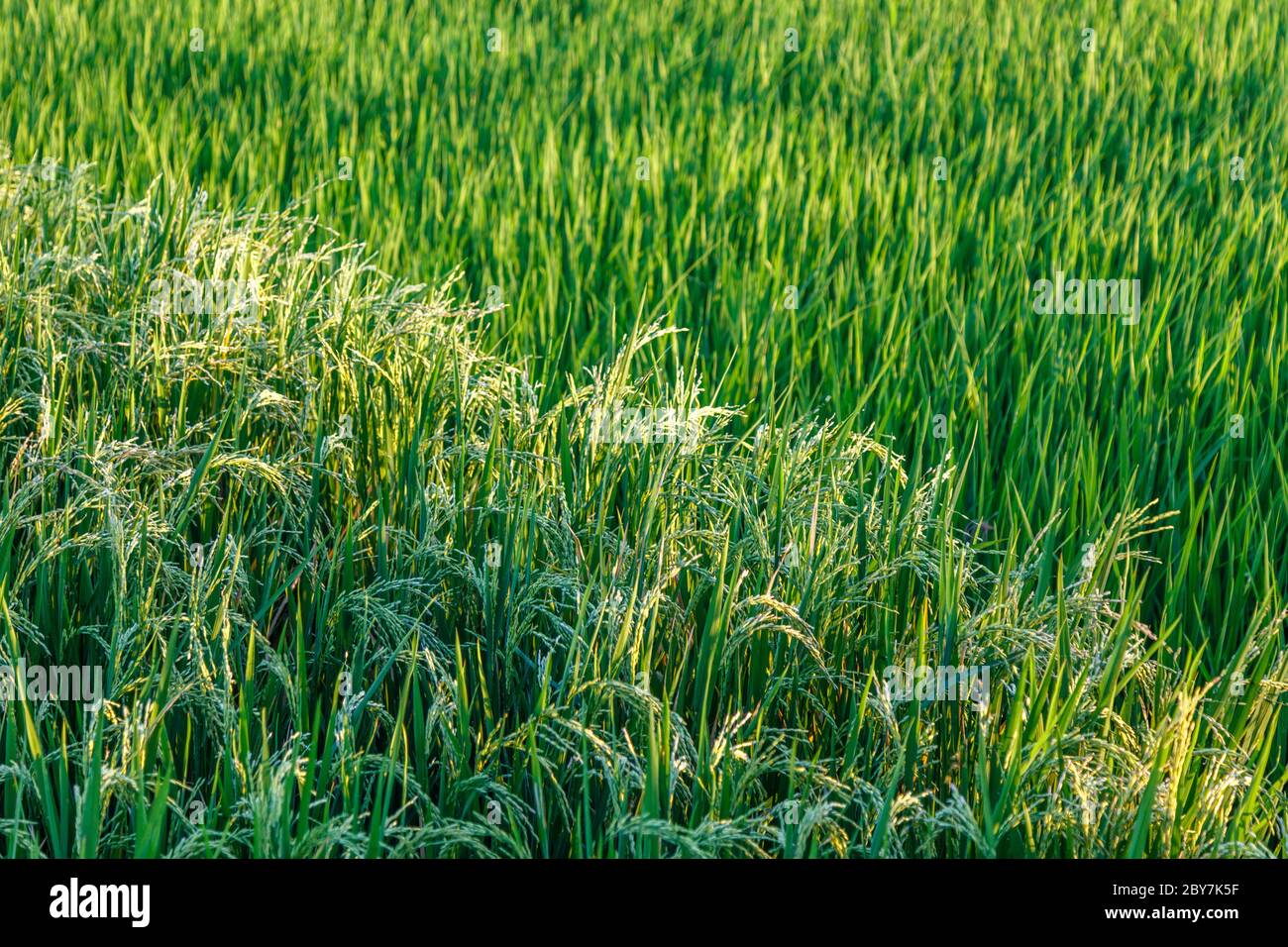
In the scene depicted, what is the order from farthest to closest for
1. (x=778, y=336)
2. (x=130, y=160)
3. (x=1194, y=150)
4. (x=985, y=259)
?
(x=1194, y=150)
(x=130, y=160)
(x=985, y=259)
(x=778, y=336)

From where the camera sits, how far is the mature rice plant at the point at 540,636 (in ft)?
4.88

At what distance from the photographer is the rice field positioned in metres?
1.54

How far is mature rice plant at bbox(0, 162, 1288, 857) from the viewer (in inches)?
58.6

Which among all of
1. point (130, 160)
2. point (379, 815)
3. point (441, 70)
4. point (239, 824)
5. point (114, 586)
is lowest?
point (239, 824)

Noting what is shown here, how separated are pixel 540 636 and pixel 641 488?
0.45m

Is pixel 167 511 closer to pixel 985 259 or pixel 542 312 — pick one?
pixel 542 312

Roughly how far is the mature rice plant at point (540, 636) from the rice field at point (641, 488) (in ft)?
0.04

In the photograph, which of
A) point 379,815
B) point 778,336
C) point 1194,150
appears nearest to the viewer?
point 379,815

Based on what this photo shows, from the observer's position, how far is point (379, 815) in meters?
1.37

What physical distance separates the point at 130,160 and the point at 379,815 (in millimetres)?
3372

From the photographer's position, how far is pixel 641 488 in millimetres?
2100

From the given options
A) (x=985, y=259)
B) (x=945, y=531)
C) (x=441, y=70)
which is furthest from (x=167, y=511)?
(x=441, y=70)

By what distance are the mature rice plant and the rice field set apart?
12mm

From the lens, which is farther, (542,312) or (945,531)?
(542,312)
